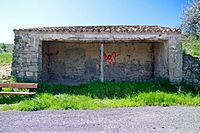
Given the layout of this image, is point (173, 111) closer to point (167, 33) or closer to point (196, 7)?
point (167, 33)

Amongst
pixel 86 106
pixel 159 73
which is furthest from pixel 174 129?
pixel 159 73

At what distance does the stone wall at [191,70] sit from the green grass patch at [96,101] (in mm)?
2417

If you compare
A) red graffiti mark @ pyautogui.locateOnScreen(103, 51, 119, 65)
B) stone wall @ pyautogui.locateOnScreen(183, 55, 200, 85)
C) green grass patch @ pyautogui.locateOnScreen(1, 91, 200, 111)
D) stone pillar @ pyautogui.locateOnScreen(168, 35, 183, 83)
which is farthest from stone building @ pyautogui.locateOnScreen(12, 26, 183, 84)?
green grass patch @ pyautogui.locateOnScreen(1, 91, 200, 111)

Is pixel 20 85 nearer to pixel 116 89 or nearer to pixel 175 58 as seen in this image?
pixel 116 89

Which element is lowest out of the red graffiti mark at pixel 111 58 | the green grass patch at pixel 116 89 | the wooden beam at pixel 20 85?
the green grass patch at pixel 116 89

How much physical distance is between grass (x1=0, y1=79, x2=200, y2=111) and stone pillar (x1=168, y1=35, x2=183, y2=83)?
42 centimetres

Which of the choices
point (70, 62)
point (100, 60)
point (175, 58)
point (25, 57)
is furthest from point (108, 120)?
point (70, 62)

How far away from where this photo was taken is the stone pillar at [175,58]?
38.5 feet

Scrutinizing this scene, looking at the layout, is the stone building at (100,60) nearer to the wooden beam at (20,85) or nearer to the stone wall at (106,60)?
the stone wall at (106,60)

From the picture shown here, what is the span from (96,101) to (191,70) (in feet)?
17.2

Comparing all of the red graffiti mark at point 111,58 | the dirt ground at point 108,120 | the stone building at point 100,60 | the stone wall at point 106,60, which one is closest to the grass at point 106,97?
the dirt ground at point 108,120

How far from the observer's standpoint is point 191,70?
12250 mm

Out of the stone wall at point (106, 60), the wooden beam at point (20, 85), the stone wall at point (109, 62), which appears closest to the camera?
the wooden beam at point (20, 85)

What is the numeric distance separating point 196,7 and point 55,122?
10865 mm
